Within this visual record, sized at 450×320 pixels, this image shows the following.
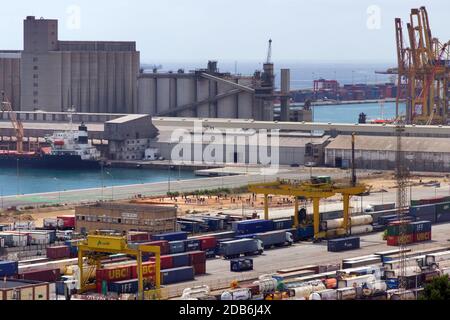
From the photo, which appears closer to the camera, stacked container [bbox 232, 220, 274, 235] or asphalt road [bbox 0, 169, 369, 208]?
stacked container [bbox 232, 220, 274, 235]

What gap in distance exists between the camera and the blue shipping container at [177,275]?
1684 centimetres

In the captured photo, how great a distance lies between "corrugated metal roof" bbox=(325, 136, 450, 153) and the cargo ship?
25.8 feet

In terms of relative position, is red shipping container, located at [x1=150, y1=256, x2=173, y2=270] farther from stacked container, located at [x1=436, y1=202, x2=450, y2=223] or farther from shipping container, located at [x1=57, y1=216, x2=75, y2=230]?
stacked container, located at [x1=436, y1=202, x2=450, y2=223]

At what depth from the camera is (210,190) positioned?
30.8 metres

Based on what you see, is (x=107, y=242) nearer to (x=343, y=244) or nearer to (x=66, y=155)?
(x=343, y=244)

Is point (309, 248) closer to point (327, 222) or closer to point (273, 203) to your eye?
point (327, 222)

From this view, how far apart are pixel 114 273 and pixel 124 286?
1.76 ft

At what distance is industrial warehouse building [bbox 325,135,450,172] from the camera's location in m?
37.4

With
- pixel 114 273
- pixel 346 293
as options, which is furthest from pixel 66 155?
pixel 346 293

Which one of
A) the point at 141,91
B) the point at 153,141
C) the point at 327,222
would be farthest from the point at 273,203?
the point at 141,91

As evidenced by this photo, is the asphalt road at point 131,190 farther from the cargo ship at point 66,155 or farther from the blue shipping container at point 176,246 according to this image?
the blue shipping container at point 176,246

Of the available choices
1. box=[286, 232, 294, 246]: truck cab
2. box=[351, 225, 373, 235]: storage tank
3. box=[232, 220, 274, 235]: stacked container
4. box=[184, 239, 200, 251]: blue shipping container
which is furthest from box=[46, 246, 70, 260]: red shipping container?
box=[351, 225, 373, 235]: storage tank

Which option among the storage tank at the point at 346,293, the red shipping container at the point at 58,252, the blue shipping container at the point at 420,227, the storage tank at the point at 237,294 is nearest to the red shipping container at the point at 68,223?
the red shipping container at the point at 58,252
